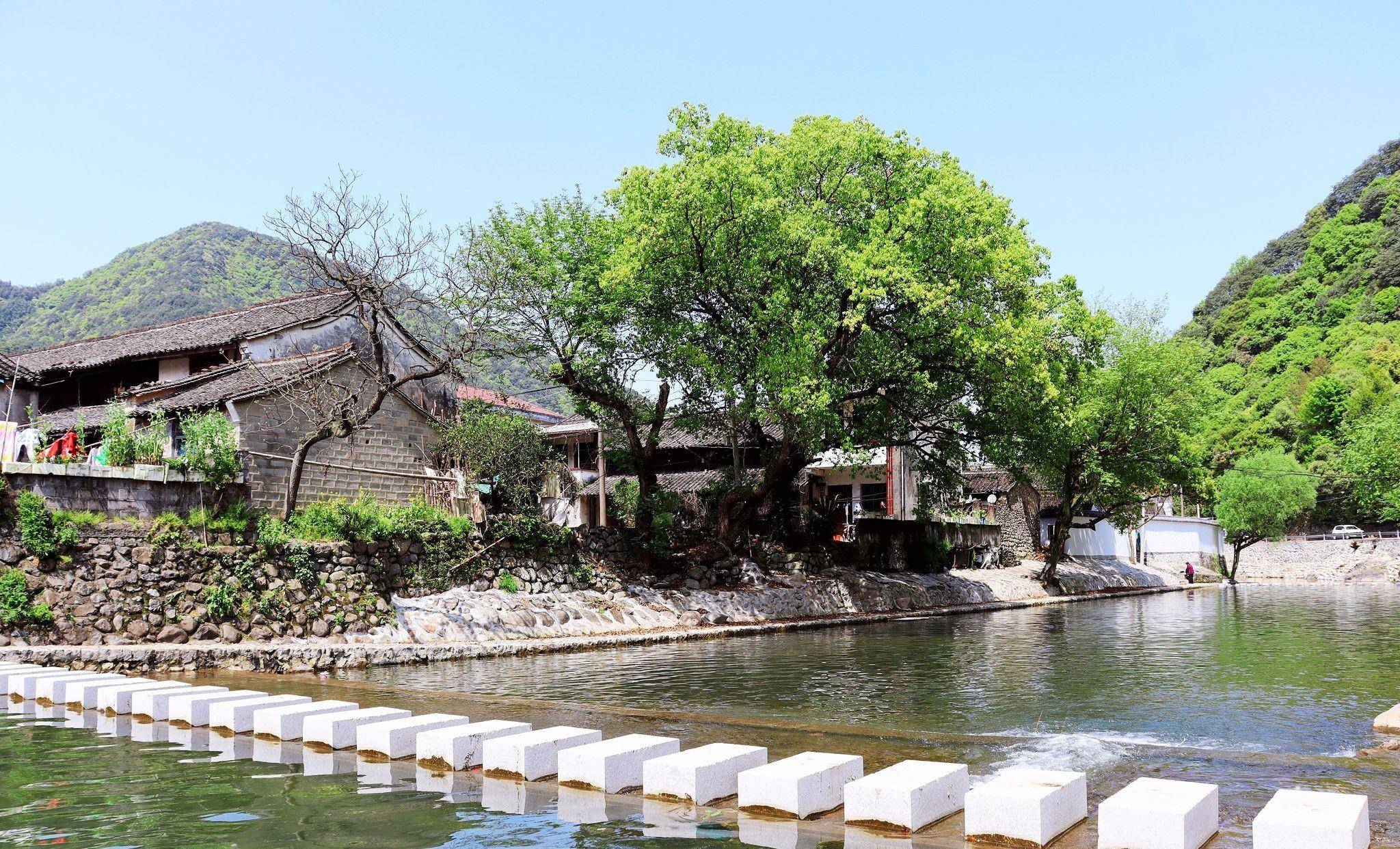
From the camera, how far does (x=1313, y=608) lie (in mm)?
32375

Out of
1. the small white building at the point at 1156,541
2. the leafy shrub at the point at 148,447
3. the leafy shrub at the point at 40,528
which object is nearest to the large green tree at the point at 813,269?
the leafy shrub at the point at 148,447

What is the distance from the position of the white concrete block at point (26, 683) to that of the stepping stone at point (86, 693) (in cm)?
69

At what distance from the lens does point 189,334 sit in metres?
25.9

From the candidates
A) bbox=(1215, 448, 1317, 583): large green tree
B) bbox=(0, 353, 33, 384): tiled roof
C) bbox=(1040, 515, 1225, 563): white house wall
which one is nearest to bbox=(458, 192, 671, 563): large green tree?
bbox=(0, 353, 33, 384): tiled roof

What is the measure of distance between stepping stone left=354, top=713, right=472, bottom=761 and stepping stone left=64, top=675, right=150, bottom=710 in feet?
15.2

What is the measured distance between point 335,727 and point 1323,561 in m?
65.8

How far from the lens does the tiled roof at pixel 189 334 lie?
80.7 ft

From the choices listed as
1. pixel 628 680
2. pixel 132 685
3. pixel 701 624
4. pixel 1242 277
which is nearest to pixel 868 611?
pixel 701 624

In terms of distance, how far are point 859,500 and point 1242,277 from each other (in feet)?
207

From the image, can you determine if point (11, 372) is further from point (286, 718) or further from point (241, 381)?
point (286, 718)


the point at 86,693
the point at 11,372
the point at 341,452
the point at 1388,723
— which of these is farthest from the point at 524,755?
the point at 11,372

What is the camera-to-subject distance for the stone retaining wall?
56656mm

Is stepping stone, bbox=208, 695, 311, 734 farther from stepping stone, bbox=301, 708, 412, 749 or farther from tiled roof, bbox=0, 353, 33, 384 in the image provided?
tiled roof, bbox=0, 353, 33, 384

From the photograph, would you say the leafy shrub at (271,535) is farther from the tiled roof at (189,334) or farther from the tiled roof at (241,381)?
the tiled roof at (189,334)
